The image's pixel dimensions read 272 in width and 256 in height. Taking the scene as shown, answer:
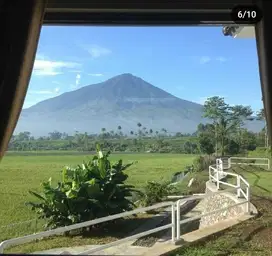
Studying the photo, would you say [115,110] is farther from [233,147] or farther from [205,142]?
[233,147]

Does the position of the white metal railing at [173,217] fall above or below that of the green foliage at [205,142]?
below

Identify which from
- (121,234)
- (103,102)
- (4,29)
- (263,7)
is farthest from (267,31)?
(121,234)

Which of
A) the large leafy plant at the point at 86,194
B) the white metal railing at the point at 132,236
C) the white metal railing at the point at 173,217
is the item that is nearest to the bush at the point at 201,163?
the white metal railing at the point at 173,217

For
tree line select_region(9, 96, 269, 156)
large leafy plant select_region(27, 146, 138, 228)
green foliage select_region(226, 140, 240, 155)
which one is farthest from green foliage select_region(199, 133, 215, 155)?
large leafy plant select_region(27, 146, 138, 228)

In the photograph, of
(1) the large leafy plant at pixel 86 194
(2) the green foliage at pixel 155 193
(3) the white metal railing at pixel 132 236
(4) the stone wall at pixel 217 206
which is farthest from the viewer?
(4) the stone wall at pixel 217 206

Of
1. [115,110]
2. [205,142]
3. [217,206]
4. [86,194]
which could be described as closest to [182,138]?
[205,142]

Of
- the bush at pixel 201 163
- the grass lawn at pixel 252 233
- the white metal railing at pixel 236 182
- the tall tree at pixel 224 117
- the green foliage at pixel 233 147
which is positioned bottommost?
the grass lawn at pixel 252 233

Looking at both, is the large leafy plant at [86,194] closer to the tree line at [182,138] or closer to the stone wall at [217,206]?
the tree line at [182,138]
